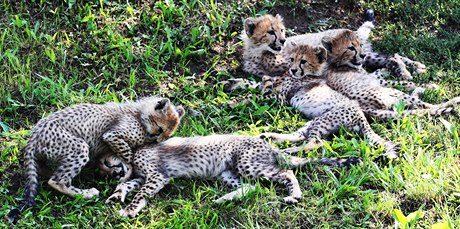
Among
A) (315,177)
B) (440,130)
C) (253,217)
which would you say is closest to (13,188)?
(253,217)

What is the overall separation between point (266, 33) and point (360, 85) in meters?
1.13

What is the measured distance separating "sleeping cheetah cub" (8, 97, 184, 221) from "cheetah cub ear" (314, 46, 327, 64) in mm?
1498

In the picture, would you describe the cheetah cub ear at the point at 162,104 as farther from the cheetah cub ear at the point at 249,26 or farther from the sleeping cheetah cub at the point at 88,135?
the cheetah cub ear at the point at 249,26

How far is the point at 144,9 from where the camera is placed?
7.23 metres

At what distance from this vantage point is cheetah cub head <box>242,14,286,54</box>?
23.3 feet

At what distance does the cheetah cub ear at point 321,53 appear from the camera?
6668 millimetres

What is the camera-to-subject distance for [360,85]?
21.2 feet

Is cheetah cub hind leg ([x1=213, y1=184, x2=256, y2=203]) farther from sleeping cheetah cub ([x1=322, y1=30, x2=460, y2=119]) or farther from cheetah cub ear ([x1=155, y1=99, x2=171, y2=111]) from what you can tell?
sleeping cheetah cub ([x1=322, y1=30, x2=460, y2=119])

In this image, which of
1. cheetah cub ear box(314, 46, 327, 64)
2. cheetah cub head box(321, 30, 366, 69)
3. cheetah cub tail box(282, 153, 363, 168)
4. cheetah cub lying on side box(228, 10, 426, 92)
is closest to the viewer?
cheetah cub tail box(282, 153, 363, 168)

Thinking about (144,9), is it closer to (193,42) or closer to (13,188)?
(193,42)

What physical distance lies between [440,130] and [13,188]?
10.7 ft

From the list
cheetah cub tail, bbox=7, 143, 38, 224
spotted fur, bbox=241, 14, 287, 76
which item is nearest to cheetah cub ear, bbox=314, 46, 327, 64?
spotted fur, bbox=241, 14, 287, 76

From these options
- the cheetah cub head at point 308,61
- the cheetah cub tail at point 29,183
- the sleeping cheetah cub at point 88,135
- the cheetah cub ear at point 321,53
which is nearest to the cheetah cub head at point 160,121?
the sleeping cheetah cub at point 88,135

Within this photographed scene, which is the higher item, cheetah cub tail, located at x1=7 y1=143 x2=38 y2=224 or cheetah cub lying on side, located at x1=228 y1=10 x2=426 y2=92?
cheetah cub lying on side, located at x1=228 y1=10 x2=426 y2=92
